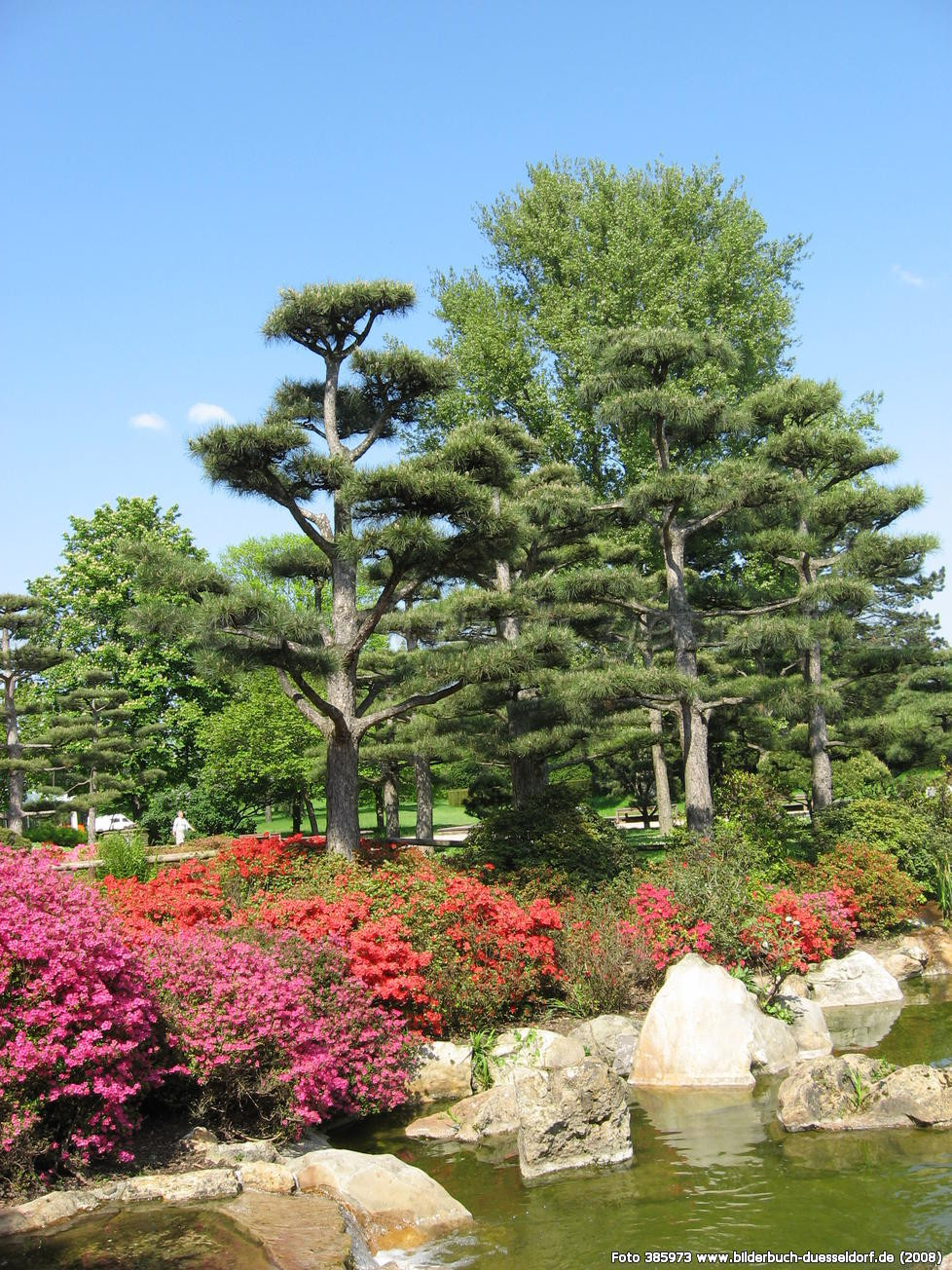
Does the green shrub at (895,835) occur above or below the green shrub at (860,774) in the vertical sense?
below

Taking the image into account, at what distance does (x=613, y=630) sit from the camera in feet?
62.2

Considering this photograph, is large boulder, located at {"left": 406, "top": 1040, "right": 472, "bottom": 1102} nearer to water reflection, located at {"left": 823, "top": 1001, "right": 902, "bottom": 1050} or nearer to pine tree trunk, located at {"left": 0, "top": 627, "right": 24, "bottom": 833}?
water reflection, located at {"left": 823, "top": 1001, "right": 902, "bottom": 1050}

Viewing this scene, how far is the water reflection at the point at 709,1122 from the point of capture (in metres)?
7.50

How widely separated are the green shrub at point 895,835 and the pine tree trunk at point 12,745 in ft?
57.3

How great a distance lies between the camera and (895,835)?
1594cm

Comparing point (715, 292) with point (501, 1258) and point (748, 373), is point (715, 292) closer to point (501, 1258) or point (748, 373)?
point (748, 373)

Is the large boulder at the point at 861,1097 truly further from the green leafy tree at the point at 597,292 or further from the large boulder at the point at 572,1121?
the green leafy tree at the point at 597,292

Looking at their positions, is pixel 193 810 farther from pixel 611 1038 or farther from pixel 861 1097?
pixel 861 1097

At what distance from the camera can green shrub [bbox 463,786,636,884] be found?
12836 mm

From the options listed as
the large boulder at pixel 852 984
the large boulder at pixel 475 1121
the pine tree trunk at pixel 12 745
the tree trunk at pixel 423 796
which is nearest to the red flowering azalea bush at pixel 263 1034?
the large boulder at pixel 475 1121

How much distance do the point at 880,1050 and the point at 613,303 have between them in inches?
733

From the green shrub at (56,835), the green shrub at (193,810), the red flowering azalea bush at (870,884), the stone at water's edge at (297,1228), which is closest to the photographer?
the stone at water's edge at (297,1228)

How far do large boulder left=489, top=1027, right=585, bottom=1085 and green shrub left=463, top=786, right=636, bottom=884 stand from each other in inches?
121

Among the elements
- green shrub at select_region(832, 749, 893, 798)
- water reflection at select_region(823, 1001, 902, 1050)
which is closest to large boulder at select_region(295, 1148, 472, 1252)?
water reflection at select_region(823, 1001, 902, 1050)
